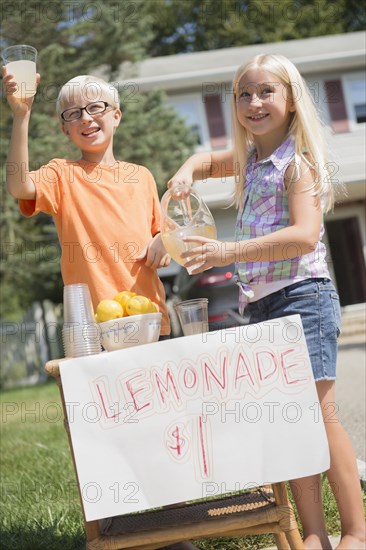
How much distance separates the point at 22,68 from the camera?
264 cm

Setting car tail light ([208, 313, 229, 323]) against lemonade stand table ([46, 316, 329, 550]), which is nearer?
lemonade stand table ([46, 316, 329, 550])

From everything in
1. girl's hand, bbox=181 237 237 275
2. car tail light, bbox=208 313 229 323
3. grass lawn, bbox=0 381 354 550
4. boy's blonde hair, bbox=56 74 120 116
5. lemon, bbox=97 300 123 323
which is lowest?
grass lawn, bbox=0 381 354 550

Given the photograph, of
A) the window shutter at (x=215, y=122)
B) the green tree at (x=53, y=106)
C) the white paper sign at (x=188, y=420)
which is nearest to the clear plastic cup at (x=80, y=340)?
the white paper sign at (x=188, y=420)

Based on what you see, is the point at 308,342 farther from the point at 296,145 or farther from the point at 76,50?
the point at 76,50

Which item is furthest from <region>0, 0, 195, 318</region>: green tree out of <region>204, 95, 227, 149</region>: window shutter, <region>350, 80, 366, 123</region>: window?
<region>350, 80, 366, 123</region>: window

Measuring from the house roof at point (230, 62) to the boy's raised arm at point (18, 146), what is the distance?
1333cm

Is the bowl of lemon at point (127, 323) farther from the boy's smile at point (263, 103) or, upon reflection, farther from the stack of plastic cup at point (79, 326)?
the boy's smile at point (263, 103)

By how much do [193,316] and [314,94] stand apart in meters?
15.1

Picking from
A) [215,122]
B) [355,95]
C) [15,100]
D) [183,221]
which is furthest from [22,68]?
[355,95]

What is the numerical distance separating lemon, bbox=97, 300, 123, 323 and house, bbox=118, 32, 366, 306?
44.6 feet

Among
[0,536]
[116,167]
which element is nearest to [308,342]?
[116,167]

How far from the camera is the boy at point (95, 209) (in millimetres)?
Answer: 2883

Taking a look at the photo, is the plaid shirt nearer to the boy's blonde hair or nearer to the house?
the boy's blonde hair

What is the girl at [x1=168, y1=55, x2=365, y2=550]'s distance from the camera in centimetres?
242
